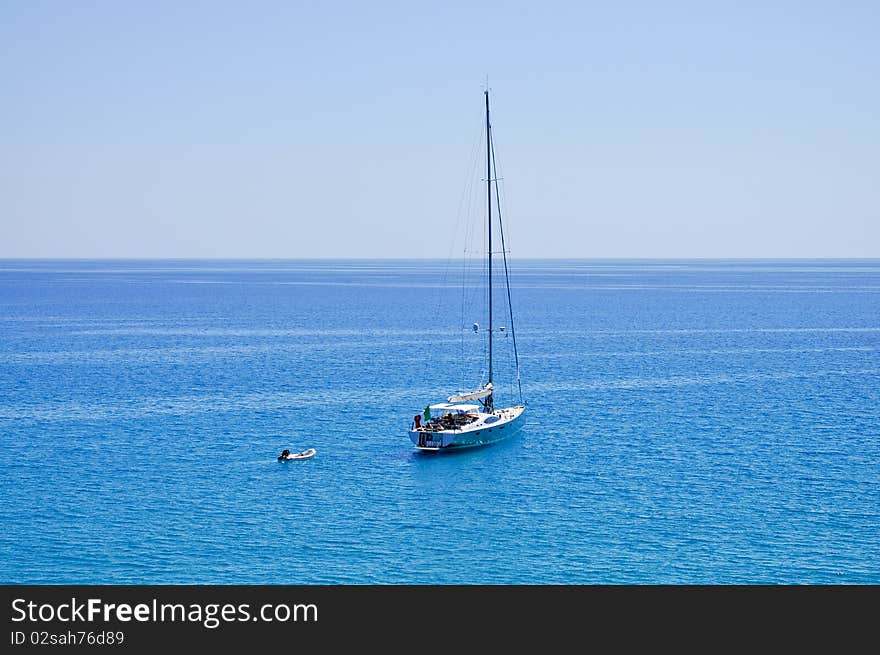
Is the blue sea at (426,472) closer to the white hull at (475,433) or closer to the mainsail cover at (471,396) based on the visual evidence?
the white hull at (475,433)

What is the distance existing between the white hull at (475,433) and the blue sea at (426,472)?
2.90ft

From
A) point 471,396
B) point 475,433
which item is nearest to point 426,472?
point 475,433

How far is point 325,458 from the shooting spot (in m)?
60.9

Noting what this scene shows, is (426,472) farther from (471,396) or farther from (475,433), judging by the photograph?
(471,396)

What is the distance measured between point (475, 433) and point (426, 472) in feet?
22.3

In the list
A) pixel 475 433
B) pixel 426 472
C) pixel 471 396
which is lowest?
pixel 426 472

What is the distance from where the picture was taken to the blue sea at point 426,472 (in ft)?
139

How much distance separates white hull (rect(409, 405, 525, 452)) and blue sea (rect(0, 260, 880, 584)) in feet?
2.90

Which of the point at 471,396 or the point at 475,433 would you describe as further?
the point at 471,396

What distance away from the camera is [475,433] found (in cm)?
6412

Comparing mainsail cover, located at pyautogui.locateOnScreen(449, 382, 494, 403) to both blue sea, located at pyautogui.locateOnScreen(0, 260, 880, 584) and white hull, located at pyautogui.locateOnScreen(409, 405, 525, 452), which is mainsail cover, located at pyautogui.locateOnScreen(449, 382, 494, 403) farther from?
blue sea, located at pyautogui.locateOnScreen(0, 260, 880, 584)

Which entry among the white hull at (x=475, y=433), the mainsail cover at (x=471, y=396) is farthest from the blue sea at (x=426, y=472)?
the mainsail cover at (x=471, y=396)

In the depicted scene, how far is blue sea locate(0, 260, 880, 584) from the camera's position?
42.5 meters
